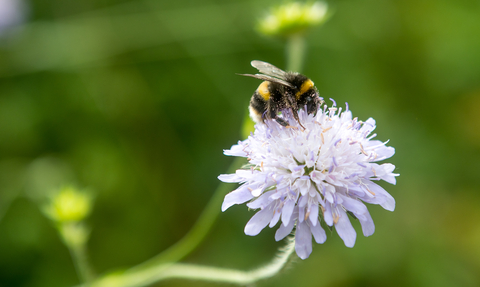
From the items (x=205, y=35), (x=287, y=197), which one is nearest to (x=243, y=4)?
(x=205, y=35)

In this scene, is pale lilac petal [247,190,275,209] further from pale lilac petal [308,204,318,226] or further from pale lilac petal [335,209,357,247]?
pale lilac petal [335,209,357,247]

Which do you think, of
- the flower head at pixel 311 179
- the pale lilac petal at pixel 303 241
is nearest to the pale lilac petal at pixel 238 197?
the flower head at pixel 311 179

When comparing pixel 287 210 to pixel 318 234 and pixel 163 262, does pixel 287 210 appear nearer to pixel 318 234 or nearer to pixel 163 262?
pixel 318 234

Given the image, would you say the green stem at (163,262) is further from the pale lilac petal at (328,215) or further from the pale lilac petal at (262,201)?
the pale lilac petal at (328,215)

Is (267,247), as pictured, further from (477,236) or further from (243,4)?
(243,4)

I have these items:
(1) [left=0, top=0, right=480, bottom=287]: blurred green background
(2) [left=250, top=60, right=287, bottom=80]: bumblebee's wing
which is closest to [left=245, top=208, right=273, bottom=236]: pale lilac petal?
(2) [left=250, top=60, right=287, bottom=80]: bumblebee's wing

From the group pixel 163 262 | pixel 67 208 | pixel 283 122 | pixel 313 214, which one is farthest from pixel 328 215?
pixel 67 208
